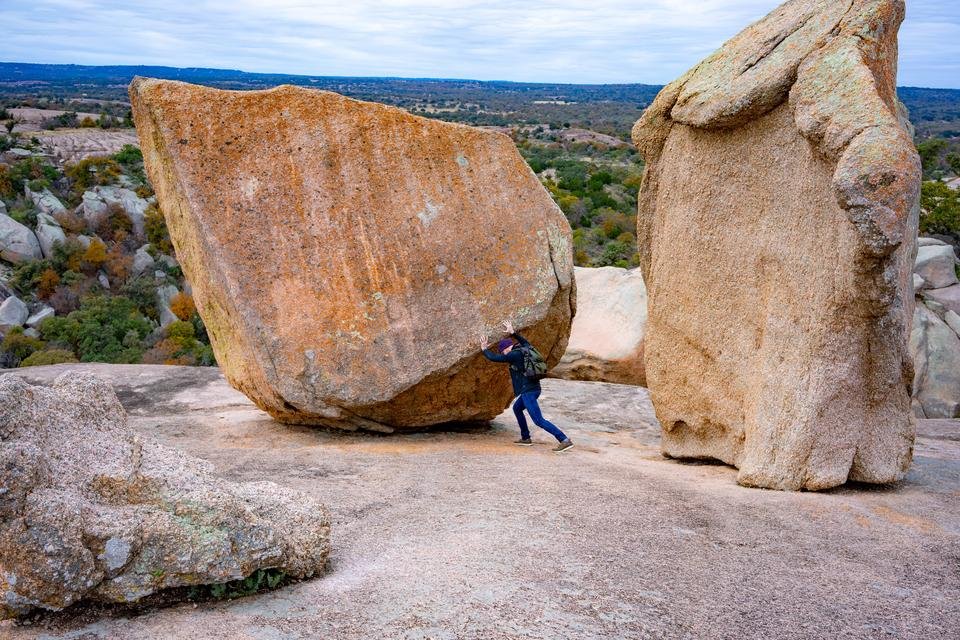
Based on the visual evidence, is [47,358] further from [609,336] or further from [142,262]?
[609,336]

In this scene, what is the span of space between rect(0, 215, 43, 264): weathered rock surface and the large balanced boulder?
2016cm

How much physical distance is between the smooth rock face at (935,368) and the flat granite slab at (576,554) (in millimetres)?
5909

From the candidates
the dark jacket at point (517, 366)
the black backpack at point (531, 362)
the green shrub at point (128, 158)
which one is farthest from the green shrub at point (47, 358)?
the green shrub at point (128, 158)

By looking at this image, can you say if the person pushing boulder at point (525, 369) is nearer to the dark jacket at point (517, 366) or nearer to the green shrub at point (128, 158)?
the dark jacket at point (517, 366)

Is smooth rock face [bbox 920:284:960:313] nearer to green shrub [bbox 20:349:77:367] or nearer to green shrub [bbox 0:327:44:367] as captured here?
green shrub [bbox 20:349:77:367]

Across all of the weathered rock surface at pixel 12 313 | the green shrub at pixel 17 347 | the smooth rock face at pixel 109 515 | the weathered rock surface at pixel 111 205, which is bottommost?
the green shrub at pixel 17 347

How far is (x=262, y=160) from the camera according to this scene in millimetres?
7688

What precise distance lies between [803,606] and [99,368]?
30.8 feet

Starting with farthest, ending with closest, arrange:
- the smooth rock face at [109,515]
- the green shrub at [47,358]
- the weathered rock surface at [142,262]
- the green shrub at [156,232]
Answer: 1. the green shrub at [156,232]
2. the weathered rock surface at [142,262]
3. the green shrub at [47,358]
4. the smooth rock face at [109,515]

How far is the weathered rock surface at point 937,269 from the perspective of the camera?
608 inches

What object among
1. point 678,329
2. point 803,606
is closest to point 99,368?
point 678,329

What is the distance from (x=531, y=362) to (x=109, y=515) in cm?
454

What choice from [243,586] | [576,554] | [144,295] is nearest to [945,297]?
[576,554]

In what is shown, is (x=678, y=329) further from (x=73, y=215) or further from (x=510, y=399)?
(x=73, y=215)
